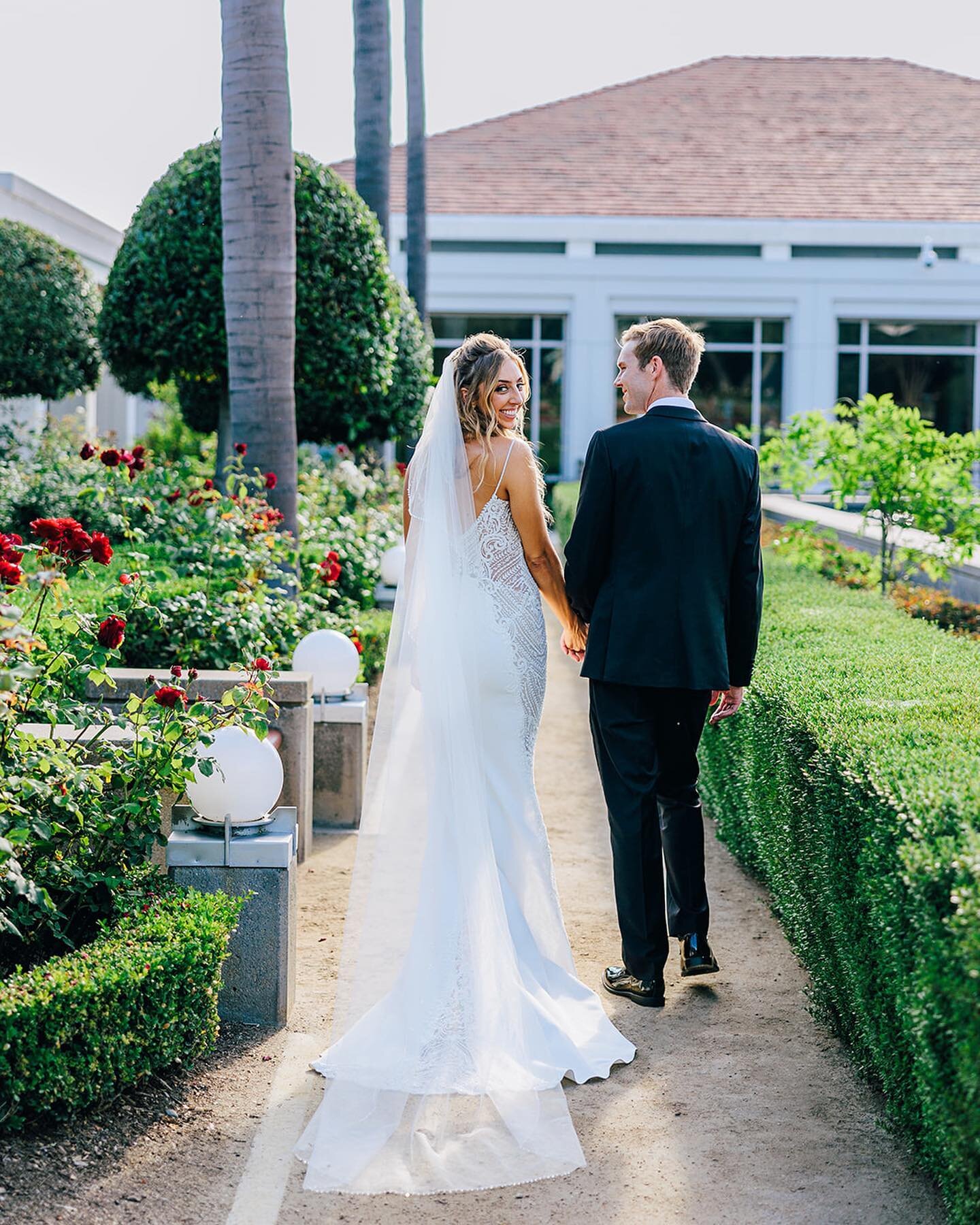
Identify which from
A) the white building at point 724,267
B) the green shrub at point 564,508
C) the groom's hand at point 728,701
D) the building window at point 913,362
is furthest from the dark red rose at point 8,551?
the building window at point 913,362

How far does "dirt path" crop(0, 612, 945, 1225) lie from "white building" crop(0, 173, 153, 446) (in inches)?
467

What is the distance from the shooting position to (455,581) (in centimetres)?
398

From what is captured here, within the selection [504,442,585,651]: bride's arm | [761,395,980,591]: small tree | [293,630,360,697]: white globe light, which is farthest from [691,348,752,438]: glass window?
[504,442,585,651]: bride's arm

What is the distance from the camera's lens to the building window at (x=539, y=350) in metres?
24.3

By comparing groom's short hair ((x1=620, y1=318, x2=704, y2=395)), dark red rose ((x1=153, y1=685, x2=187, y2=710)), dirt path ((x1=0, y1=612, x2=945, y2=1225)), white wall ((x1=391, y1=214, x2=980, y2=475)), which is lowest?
dirt path ((x1=0, y1=612, x2=945, y2=1225))

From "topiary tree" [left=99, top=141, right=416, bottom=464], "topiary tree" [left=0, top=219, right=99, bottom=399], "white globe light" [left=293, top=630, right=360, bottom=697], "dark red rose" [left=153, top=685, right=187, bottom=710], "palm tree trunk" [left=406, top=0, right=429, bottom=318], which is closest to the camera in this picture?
"dark red rose" [left=153, top=685, right=187, bottom=710]

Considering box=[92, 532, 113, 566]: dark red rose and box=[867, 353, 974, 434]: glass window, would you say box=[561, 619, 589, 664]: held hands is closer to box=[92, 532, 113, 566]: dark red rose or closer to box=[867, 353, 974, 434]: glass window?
box=[92, 532, 113, 566]: dark red rose

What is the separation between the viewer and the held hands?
172 inches

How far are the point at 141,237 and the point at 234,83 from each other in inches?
108

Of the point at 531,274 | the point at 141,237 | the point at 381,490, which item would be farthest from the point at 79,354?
the point at 531,274

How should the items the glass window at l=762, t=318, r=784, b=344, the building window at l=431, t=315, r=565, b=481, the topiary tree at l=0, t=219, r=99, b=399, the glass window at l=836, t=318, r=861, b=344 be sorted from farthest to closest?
the glass window at l=836, t=318, r=861, b=344 → the glass window at l=762, t=318, r=784, b=344 → the building window at l=431, t=315, r=565, b=481 → the topiary tree at l=0, t=219, r=99, b=399

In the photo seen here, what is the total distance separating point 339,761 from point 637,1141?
9.64 feet

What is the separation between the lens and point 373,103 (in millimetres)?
12492

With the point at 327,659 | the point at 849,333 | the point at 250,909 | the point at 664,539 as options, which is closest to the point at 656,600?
the point at 664,539
